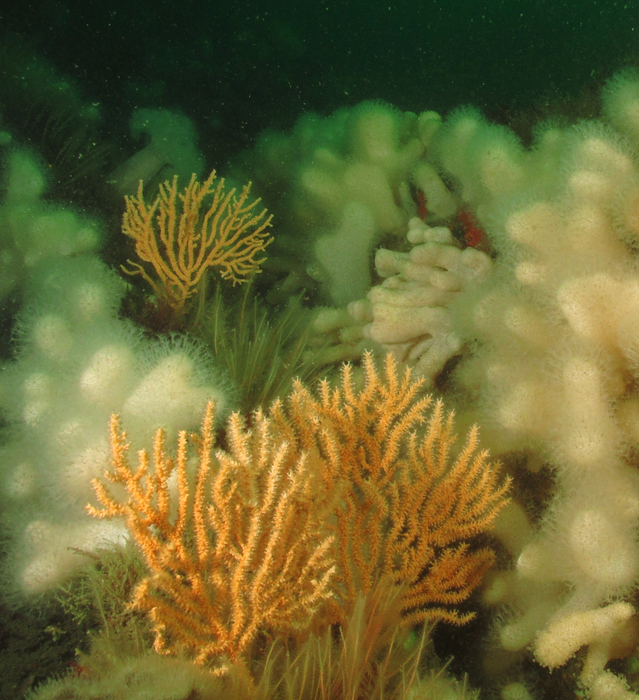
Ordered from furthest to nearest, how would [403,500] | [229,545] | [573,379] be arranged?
[403,500] < [573,379] < [229,545]

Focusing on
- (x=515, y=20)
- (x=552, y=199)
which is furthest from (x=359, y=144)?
(x=515, y=20)

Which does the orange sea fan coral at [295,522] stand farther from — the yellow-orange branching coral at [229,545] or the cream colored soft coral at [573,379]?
the cream colored soft coral at [573,379]

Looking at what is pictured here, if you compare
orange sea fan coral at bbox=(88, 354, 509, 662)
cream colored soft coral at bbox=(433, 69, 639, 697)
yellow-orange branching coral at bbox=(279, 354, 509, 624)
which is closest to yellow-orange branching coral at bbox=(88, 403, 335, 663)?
orange sea fan coral at bbox=(88, 354, 509, 662)

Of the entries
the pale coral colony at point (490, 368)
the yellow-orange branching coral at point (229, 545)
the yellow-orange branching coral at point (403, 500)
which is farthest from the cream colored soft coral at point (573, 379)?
the yellow-orange branching coral at point (229, 545)

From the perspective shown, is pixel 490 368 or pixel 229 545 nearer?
pixel 229 545

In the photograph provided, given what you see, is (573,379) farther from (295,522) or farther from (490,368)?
(295,522)

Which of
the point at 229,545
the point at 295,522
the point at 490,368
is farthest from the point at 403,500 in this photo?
the point at 229,545

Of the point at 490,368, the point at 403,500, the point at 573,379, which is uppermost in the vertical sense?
the point at 490,368

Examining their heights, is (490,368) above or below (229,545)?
above
